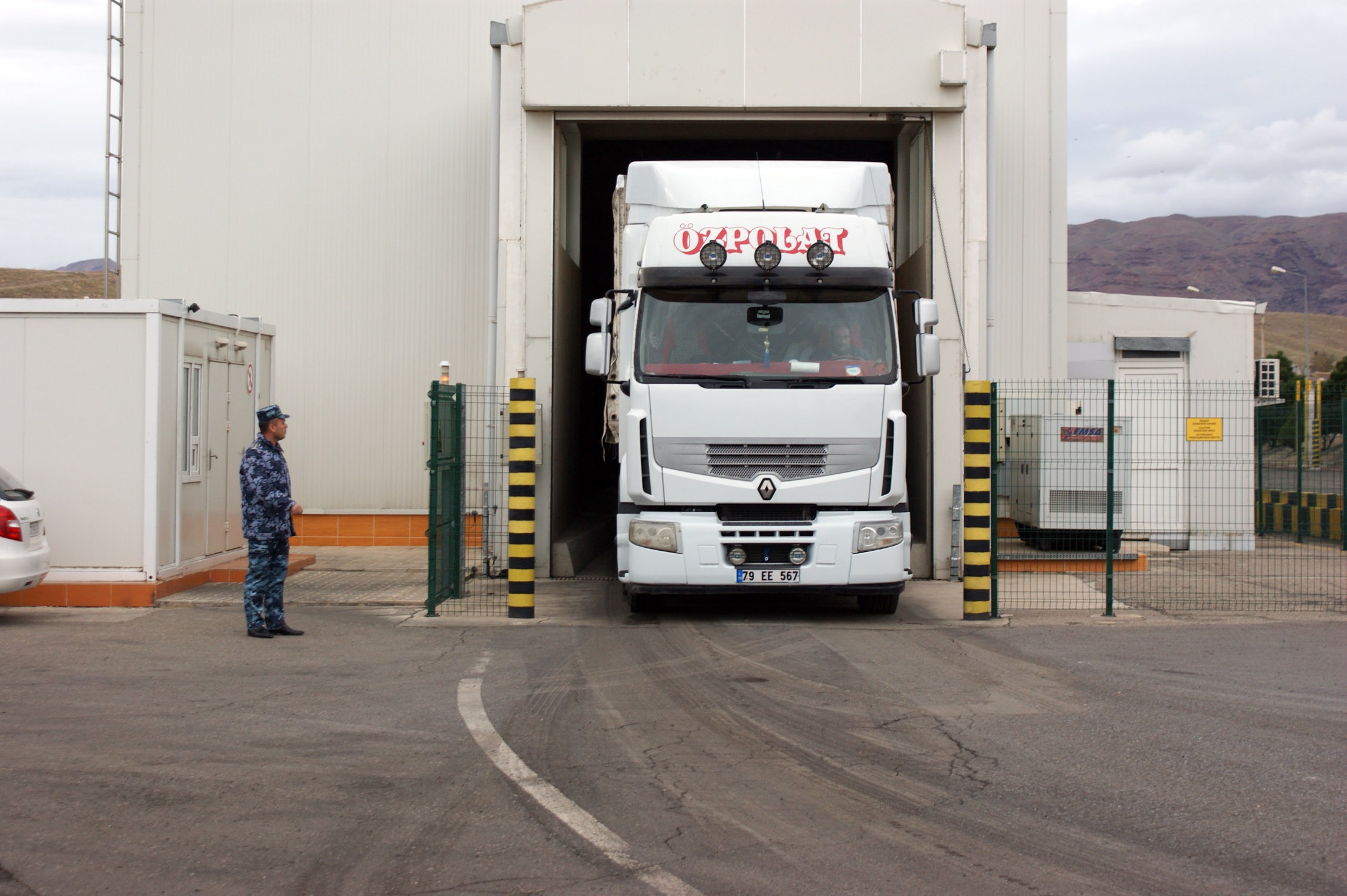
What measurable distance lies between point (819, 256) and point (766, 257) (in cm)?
47

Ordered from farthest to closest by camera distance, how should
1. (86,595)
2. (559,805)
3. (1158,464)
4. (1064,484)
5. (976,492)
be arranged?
(1158,464)
(1064,484)
(86,595)
(976,492)
(559,805)

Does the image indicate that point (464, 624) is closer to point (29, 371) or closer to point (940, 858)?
point (29, 371)

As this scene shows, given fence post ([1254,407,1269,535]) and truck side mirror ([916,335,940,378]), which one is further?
fence post ([1254,407,1269,535])

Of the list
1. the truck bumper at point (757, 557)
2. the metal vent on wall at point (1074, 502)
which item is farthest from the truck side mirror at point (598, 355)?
the metal vent on wall at point (1074, 502)

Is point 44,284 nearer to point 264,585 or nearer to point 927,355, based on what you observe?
point 264,585

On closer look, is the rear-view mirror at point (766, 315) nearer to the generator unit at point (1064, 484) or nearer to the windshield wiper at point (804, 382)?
the windshield wiper at point (804, 382)

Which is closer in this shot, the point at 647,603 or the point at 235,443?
the point at 647,603

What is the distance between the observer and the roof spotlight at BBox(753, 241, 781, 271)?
32.9 ft

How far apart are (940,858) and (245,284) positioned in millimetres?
15906

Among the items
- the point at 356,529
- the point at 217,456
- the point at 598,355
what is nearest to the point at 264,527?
the point at 598,355

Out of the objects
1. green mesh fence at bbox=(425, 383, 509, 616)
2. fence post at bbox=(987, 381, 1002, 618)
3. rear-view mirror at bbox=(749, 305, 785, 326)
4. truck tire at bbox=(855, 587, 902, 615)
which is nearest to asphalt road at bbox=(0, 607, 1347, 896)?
fence post at bbox=(987, 381, 1002, 618)

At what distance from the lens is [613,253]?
50.8 ft

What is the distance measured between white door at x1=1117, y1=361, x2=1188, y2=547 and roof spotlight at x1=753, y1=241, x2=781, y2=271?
24.0 feet

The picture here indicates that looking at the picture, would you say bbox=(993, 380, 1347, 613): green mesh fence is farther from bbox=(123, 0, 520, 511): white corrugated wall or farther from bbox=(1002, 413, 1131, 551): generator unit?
bbox=(123, 0, 520, 511): white corrugated wall
